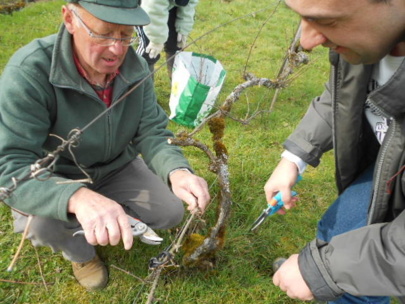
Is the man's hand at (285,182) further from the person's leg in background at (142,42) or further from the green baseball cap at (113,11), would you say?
the person's leg in background at (142,42)

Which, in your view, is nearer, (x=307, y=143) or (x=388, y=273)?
(x=388, y=273)

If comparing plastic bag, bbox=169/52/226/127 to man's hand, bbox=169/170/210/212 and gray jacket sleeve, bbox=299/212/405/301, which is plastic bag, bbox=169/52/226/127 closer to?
man's hand, bbox=169/170/210/212

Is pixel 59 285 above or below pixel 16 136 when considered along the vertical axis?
below

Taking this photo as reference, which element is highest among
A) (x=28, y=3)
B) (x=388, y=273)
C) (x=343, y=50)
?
(x=343, y=50)

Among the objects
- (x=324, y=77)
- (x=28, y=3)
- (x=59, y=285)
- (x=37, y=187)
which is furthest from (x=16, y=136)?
(x=28, y=3)

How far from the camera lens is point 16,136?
173 centimetres

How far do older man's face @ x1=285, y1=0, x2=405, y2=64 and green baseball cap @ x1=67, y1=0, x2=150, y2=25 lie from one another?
812 millimetres

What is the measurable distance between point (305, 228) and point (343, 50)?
5.97 ft

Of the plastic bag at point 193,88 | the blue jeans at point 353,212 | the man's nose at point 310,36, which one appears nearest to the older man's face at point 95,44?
the man's nose at point 310,36

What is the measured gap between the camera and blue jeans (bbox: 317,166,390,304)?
6.11 ft

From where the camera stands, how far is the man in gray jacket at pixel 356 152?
112 centimetres

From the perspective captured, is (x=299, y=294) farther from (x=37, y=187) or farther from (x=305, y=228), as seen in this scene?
(x=305, y=228)

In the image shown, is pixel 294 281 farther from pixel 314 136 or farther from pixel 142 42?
pixel 142 42

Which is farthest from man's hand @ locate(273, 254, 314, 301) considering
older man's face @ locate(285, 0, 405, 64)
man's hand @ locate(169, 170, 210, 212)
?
older man's face @ locate(285, 0, 405, 64)
